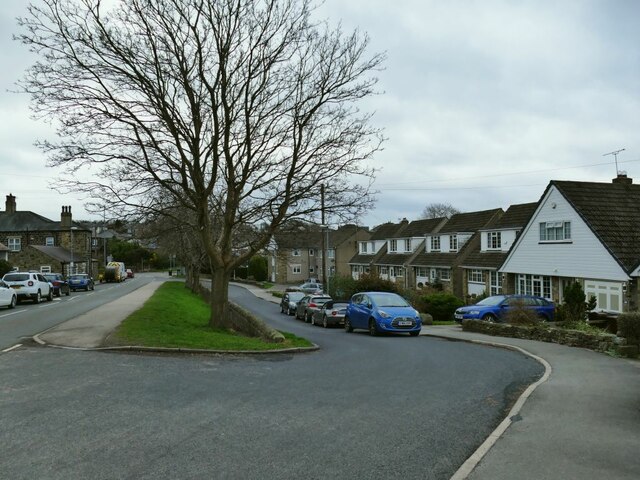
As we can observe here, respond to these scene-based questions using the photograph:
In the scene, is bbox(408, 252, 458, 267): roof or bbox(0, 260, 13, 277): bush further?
bbox(408, 252, 458, 267): roof

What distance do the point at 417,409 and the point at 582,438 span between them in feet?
6.96

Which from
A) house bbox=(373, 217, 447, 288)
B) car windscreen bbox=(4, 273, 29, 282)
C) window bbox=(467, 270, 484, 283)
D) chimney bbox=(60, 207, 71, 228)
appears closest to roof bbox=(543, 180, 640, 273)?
window bbox=(467, 270, 484, 283)

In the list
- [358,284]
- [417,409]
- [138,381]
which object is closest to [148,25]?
[138,381]

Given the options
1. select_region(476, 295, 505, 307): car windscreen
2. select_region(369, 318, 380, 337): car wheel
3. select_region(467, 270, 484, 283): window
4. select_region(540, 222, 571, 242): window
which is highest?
select_region(540, 222, 571, 242): window

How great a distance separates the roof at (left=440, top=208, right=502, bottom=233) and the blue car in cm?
2569

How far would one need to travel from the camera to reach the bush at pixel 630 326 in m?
13.0

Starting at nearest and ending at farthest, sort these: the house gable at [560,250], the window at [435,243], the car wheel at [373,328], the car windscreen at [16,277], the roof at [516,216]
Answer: the car wheel at [373,328] < the house gable at [560,250] < the car windscreen at [16,277] < the roof at [516,216] < the window at [435,243]

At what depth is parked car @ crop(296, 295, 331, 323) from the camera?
31670 millimetres

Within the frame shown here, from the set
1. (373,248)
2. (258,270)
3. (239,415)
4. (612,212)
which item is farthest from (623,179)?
(258,270)

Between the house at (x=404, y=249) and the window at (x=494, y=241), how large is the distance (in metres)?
9.94

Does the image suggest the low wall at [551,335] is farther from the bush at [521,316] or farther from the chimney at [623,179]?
the chimney at [623,179]

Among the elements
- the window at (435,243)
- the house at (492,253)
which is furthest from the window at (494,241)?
the window at (435,243)

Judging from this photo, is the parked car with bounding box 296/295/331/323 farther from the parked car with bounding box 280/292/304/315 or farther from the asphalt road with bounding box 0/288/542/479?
the asphalt road with bounding box 0/288/542/479

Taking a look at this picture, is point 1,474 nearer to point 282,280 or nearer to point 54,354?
point 54,354
